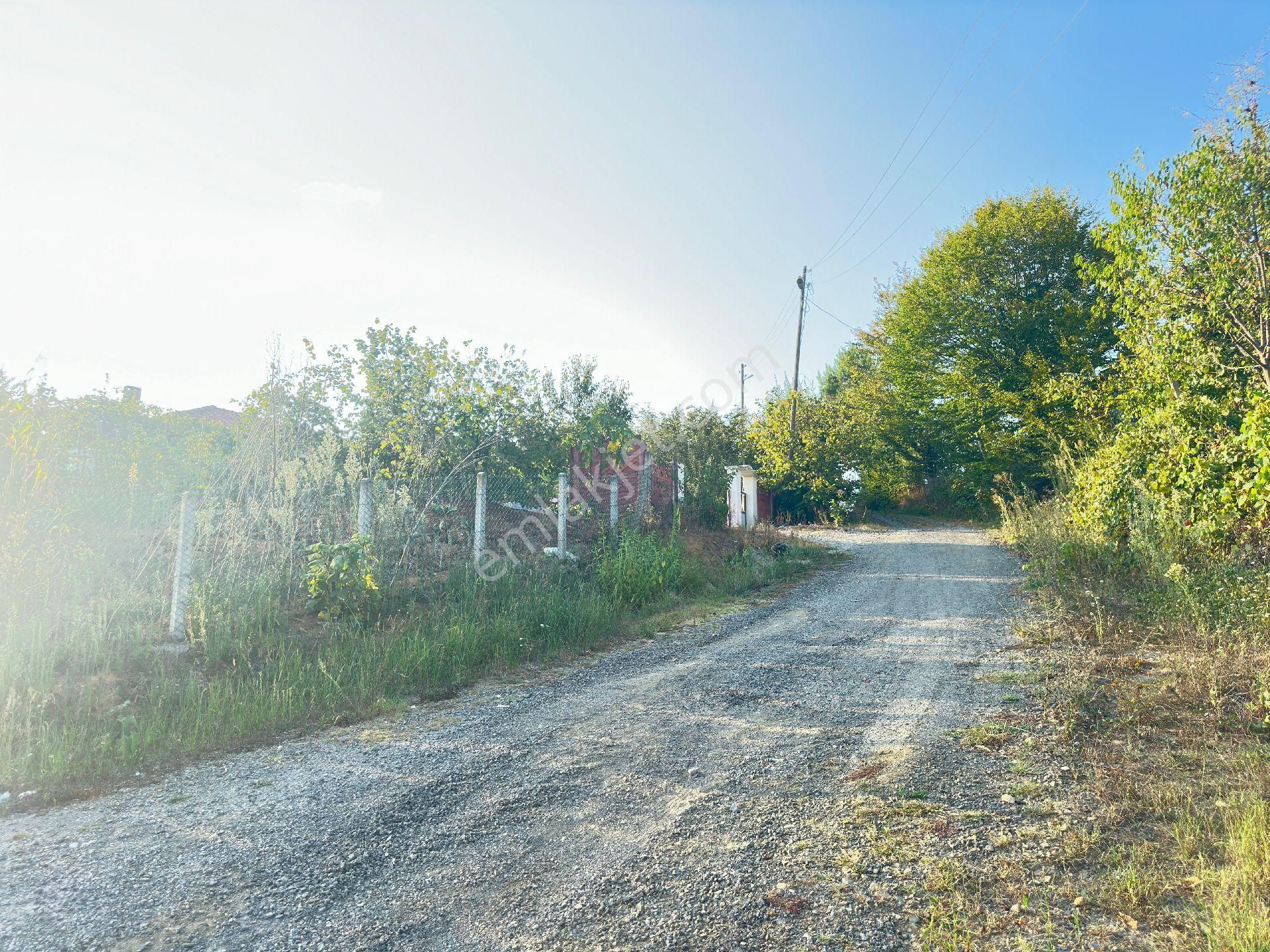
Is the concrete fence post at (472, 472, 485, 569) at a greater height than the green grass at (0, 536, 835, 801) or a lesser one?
→ greater

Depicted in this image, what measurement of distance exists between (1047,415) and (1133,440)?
1508 centimetres

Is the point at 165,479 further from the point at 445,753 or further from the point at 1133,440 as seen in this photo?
the point at 1133,440

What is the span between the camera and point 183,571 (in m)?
5.72

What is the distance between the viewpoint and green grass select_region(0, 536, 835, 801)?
161 inches

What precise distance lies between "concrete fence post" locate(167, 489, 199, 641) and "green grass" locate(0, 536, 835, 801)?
0.12 meters

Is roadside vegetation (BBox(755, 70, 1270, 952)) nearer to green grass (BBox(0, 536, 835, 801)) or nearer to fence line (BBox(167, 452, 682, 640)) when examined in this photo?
green grass (BBox(0, 536, 835, 801))

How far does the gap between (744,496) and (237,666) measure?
1918cm

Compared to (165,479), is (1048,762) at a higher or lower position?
lower

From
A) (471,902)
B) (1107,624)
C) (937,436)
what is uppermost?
(937,436)

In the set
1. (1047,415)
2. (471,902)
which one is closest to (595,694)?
(471,902)

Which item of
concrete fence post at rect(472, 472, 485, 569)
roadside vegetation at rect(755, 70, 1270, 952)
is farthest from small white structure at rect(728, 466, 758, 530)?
concrete fence post at rect(472, 472, 485, 569)

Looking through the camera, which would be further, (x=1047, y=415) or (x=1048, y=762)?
(x=1047, y=415)

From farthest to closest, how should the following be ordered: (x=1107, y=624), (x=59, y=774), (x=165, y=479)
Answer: (x=165, y=479) < (x=1107, y=624) < (x=59, y=774)

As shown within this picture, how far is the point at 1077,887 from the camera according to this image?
8.71 feet
